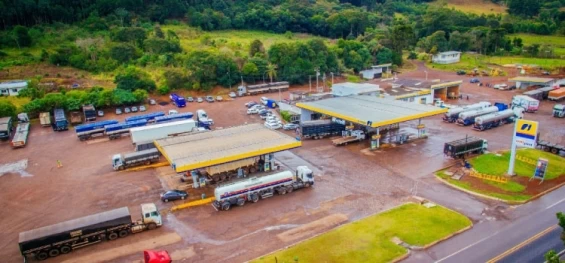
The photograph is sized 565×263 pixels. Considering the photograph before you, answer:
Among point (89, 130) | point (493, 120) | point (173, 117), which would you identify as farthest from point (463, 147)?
point (89, 130)

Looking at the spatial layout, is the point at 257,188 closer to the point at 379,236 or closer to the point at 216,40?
the point at 379,236

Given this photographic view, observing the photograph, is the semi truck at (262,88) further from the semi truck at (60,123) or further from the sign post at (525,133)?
the sign post at (525,133)

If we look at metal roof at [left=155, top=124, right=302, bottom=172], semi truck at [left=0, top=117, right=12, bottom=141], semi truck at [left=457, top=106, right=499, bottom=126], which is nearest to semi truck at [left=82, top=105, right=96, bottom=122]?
semi truck at [left=0, top=117, right=12, bottom=141]

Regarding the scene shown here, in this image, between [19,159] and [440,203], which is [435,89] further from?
[19,159]

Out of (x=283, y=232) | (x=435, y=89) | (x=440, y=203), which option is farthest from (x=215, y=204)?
(x=435, y=89)

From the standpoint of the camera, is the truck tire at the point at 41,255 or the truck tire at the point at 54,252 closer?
the truck tire at the point at 41,255

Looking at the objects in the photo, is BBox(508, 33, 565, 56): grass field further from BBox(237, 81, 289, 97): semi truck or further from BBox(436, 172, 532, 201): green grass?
BBox(436, 172, 532, 201): green grass

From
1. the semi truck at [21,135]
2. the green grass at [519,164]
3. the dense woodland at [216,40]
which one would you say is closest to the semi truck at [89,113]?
the dense woodland at [216,40]
